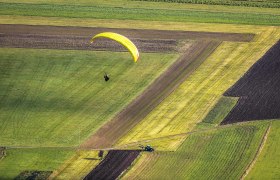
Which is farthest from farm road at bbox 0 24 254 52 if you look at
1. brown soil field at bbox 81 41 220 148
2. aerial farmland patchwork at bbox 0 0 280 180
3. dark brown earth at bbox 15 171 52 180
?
dark brown earth at bbox 15 171 52 180

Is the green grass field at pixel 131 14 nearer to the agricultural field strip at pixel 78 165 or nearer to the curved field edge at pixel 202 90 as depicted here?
the curved field edge at pixel 202 90

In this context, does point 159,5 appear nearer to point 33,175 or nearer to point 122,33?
point 122,33

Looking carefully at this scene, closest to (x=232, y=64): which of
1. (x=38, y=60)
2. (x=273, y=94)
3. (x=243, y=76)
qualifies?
(x=243, y=76)

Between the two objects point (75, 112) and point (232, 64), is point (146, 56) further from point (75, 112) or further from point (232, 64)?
point (75, 112)

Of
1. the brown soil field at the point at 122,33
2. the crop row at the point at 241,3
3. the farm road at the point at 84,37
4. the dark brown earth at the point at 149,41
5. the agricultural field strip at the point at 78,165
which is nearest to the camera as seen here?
the agricultural field strip at the point at 78,165

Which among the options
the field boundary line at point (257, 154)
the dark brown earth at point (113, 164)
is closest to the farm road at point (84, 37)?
the field boundary line at point (257, 154)

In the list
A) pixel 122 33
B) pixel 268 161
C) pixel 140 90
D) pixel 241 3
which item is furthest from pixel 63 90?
pixel 241 3

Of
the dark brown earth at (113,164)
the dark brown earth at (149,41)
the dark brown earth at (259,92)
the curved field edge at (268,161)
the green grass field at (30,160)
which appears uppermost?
the dark brown earth at (149,41)
